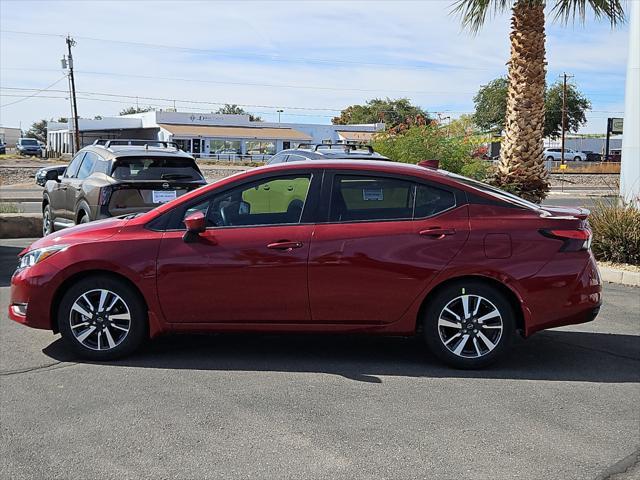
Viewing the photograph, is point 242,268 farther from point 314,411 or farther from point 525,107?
point 525,107

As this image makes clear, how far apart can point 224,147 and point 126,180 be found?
6192cm

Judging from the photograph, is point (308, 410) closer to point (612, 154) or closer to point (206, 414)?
point (206, 414)

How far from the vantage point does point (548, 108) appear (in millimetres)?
78125

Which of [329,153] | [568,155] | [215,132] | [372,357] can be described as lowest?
[372,357]

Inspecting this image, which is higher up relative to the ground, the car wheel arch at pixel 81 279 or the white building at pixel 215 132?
the white building at pixel 215 132

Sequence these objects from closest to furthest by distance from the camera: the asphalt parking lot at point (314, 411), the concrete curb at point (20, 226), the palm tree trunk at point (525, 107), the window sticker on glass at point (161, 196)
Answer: the asphalt parking lot at point (314, 411)
the window sticker on glass at point (161, 196)
the concrete curb at point (20, 226)
the palm tree trunk at point (525, 107)

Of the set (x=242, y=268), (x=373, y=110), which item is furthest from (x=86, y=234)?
(x=373, y=110)

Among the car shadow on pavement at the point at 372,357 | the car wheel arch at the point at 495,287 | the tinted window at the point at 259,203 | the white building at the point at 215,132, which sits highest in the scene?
the white building at the point at 215,132

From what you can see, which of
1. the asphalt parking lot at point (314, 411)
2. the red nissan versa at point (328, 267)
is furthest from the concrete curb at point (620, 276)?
the red nissan versa at point (328, 267)

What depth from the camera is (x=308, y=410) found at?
511 cm

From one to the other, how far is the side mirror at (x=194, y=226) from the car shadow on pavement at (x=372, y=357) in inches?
40.5

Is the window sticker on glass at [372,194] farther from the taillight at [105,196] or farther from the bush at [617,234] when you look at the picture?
the bush at [617,234]

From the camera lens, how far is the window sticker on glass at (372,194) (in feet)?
20.2

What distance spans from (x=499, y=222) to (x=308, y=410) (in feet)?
7.18
